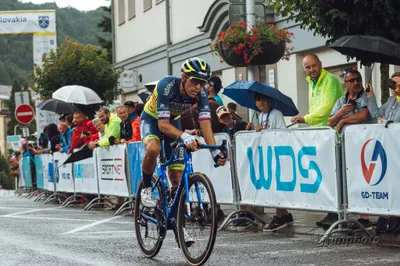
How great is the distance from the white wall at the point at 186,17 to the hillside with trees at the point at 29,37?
145 feet

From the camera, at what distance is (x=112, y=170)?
17.5 meters

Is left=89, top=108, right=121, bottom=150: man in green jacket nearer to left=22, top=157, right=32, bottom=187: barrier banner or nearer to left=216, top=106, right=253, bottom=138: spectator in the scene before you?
left=216, top=106, right=253, bottom=138: spectator

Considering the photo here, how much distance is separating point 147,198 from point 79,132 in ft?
35.6

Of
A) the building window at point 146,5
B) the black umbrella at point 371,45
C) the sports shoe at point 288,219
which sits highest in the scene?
the building window at point 146,5

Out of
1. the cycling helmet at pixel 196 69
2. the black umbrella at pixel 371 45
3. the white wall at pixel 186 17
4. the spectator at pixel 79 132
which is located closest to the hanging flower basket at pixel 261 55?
the black umbrella at pixel 371 45

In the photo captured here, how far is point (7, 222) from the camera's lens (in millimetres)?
14492

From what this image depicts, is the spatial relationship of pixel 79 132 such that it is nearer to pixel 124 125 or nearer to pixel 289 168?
pixel 124 125

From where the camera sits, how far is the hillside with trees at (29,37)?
104 metres

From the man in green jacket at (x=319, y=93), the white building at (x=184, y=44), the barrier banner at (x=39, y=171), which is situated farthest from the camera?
the barrier banner at (x=39, y=171)

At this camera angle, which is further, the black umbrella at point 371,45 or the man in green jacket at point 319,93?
the man in green jacket at point 319,93

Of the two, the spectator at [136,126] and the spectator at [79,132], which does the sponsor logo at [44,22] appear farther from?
the spectator at [136,126]

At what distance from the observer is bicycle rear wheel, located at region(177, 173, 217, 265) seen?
7.99m

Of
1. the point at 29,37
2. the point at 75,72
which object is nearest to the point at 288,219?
the point at 75,72

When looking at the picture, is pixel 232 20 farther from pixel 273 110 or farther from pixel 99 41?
pixel 99 41
